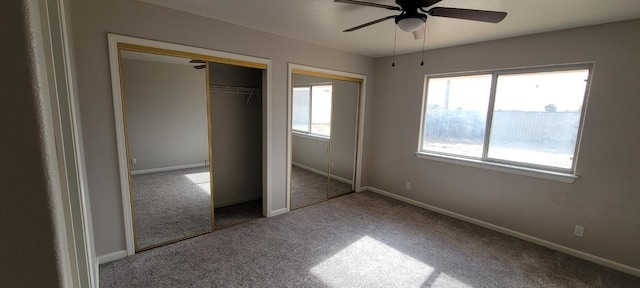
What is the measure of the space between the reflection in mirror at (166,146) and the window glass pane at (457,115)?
10.6ft

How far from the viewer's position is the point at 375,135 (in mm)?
4652

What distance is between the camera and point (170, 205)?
3.20 meters

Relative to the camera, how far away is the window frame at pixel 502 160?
8.94 feet

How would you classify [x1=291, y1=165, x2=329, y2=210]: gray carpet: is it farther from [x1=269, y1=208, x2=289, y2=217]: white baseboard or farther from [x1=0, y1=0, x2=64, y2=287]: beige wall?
[x1=0, y1=0, x2=64, y2=287]: beige wall

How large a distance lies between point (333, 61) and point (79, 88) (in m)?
2.96

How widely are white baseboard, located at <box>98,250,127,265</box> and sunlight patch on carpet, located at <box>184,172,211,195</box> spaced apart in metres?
0.98

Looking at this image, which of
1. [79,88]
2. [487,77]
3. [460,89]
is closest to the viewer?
[79,88]

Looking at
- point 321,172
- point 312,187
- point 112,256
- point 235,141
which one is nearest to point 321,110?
point 321,172

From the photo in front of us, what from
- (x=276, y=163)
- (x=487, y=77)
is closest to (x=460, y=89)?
(x=487, y=77)

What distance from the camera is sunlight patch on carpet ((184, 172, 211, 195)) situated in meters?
3.15

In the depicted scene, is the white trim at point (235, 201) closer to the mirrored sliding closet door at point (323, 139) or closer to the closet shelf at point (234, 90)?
the mirrored sliding closet door at point (323, 139)

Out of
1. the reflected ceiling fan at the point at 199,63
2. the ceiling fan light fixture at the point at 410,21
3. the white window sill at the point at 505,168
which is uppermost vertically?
the ceiling fan light fixture at the point at 410,21

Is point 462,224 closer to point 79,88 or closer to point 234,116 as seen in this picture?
point 234,116

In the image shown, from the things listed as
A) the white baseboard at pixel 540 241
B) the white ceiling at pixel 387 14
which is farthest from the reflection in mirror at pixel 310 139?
the white baseboard at pixel 540 241
